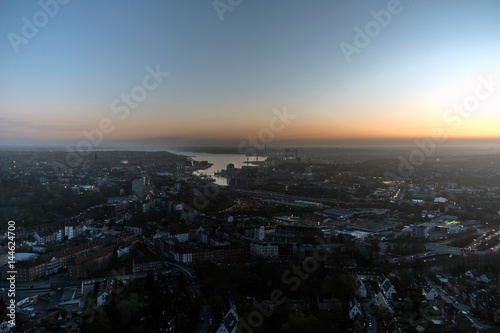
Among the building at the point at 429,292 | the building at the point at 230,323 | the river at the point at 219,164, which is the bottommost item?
the river at the point at 219,164

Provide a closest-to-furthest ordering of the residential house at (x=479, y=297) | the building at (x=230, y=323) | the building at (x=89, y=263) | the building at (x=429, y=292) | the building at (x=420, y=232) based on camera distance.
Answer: the building at (x=230, y=323) → the residential house at (x=479, y=297) → the building at (x=429, y=292) → the building at (x=89, y=263) → the building at (x=420, y=232)

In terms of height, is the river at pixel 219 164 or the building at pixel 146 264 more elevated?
the building at pixel 146 264

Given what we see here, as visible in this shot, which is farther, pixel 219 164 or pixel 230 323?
pixel 219 164

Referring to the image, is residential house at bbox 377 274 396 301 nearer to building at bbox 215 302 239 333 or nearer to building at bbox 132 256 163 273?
building at bbox 215 302 239 333

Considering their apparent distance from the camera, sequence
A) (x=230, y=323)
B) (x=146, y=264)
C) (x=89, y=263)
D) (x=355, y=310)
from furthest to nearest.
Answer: (x=146, y=264), (x=89, y=263), (x=355, y=310), (x=230, y=323)

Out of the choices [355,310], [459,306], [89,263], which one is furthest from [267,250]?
[459,306]

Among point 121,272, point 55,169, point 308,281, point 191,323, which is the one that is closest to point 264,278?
point 308,281

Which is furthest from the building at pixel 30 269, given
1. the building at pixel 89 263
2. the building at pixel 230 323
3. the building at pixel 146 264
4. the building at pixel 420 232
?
the building at pixel 420 232

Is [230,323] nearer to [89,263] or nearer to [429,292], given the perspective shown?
[429,292]

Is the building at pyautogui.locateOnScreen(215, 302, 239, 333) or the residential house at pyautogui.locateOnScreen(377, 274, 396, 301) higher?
the building at pyautogui.locateOnScreen(215, 302, 239, 333)

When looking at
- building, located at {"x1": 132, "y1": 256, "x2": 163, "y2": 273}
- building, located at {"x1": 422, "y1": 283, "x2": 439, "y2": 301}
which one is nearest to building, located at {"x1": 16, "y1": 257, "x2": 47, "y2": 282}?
building, located at {"x1": 132, "y1": 256, "x2": 163, "y2": 273}

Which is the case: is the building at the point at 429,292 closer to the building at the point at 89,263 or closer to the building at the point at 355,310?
the building at the point at 355,310
